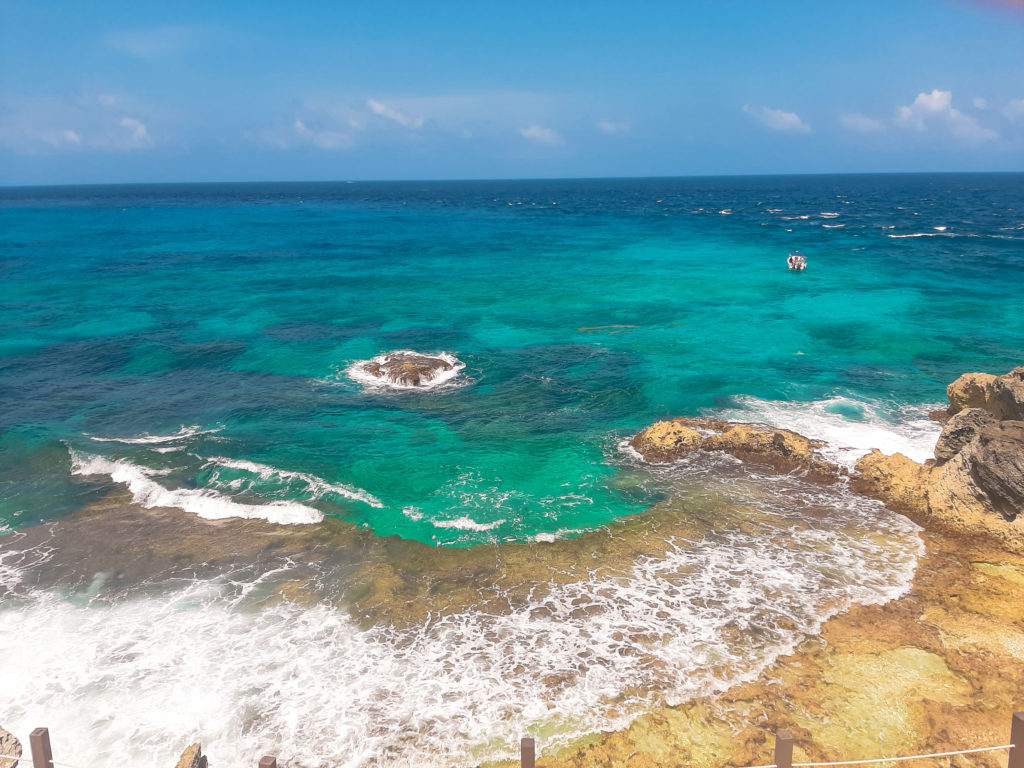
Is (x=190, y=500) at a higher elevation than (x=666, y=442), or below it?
below

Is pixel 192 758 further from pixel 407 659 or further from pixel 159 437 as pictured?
pixel 159 437

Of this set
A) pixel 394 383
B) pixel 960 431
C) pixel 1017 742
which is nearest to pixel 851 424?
pixel 960 431

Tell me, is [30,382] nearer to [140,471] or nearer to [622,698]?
[140,471]

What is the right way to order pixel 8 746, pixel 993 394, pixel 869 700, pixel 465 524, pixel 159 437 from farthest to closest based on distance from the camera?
pixel 159 437 → pixel 993 394 → pixel 465 524 → pixel 869 700 → pixel 8 746

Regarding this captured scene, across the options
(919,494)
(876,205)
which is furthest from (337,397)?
(876,205)

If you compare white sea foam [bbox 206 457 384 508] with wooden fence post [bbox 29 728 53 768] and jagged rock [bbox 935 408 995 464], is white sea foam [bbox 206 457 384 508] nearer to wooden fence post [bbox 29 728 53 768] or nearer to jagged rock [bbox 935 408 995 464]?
wooden fence post [bbox 29 728 53 768]

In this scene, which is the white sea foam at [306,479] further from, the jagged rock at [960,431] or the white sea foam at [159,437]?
the jagged rock at [960,431]
